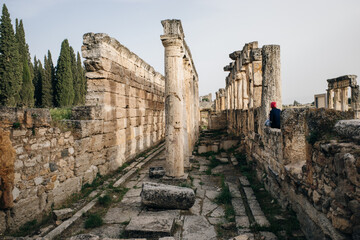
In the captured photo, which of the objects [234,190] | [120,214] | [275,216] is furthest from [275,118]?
[120,214]

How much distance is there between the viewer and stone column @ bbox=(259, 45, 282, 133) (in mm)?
7010

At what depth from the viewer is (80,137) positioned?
6309 millimetres

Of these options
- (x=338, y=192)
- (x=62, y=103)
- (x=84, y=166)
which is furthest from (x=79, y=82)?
(x=338, y=192)

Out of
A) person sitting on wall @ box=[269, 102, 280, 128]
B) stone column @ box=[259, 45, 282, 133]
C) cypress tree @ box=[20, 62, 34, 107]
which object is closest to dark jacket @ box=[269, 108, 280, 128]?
person sitting on wall @ box=[269, 102, 280, 128]

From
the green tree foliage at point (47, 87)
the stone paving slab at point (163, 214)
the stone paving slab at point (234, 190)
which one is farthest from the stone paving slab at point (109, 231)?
the green tree foliage at point (47, 87)

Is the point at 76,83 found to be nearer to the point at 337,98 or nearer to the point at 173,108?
the point at 173,108

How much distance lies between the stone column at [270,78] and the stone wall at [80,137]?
476cm

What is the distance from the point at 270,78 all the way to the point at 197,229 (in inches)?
183

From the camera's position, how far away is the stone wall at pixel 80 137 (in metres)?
4.18

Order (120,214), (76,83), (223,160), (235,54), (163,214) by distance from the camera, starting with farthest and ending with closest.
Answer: (76,83)
(235,54)
(223,160)
(120,214)
(163,214)

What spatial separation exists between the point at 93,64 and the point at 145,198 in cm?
446

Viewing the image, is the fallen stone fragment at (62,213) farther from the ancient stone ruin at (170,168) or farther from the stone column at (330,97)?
the stone column at (330,97)

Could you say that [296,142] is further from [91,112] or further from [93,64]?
[93,64]

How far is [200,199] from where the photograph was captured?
6012 millimetres
